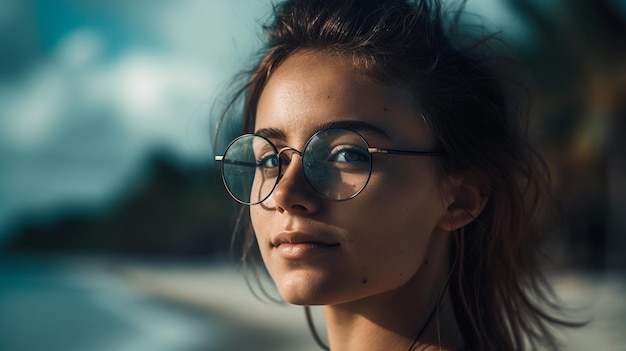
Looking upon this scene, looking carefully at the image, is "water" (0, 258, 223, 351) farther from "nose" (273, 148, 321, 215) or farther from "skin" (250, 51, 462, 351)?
"nose" (273, 148, 321, 215)

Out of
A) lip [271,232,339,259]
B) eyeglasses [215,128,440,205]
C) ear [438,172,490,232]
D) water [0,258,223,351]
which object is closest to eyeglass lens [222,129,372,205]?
eyeglasses [215,128,440,205]

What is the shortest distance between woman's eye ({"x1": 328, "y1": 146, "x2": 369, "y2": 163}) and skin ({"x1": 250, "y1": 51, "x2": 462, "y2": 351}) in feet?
0.13

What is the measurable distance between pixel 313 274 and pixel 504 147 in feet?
2.64

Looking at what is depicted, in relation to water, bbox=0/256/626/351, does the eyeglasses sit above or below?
below

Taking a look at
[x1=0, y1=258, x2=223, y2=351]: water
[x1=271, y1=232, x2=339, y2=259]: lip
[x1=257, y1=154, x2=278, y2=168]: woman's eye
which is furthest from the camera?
[x1=0, y1=258, x2=223, y2=351]: water

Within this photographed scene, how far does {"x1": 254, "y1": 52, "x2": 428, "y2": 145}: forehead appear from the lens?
2311 mm

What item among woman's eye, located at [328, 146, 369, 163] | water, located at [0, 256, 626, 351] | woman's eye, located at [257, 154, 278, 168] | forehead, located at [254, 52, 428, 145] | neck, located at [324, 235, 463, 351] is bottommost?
neck, located at [324, 235, 463, 351]

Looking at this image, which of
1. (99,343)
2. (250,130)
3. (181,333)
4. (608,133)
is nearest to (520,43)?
(608,133)

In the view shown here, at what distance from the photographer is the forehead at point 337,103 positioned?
2.31 metres

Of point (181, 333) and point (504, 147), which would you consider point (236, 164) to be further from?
point (181, 333)

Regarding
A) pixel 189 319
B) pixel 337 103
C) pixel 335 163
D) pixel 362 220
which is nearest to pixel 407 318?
pixel 362 220

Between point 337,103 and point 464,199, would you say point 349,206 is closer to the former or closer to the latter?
point 337,103

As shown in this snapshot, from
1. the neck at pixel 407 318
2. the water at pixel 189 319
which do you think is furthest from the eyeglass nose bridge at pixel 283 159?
the water at pixel 189 319

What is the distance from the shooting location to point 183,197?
73625mm
